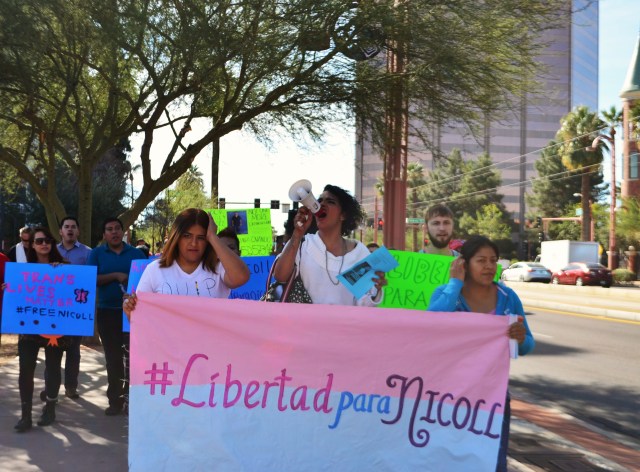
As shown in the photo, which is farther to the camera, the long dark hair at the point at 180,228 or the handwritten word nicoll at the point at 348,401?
the long dark hair at the point at 180,228

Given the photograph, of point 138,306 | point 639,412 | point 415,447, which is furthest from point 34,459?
point 639,412

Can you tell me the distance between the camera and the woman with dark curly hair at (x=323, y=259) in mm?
4562

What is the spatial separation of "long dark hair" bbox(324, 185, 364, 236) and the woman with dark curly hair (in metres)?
0.13

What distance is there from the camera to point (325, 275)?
459 cm

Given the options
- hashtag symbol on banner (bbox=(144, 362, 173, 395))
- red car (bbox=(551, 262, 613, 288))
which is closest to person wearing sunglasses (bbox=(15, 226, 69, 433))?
hashtag symbol on banner (bbox=(144, 362, 173, 395))

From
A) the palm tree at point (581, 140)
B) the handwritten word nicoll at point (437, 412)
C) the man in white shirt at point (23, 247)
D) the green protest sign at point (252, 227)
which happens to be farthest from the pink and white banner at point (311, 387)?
the palm tree at point (581, 140)

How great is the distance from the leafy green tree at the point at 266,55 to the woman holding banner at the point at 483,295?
6267mm

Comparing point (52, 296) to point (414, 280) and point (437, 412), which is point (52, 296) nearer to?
point (414, 280)

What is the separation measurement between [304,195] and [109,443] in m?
2.75

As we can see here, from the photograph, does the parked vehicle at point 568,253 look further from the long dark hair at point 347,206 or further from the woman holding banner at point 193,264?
the woman holding banner at point 193,264

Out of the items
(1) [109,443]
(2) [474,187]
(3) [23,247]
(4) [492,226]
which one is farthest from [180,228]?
(2) [474,187]

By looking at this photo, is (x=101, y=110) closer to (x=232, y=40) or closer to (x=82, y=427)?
(x=232, y=40)

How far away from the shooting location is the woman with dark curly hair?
15.0ft

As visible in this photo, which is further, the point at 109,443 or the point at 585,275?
the point at 585,275
